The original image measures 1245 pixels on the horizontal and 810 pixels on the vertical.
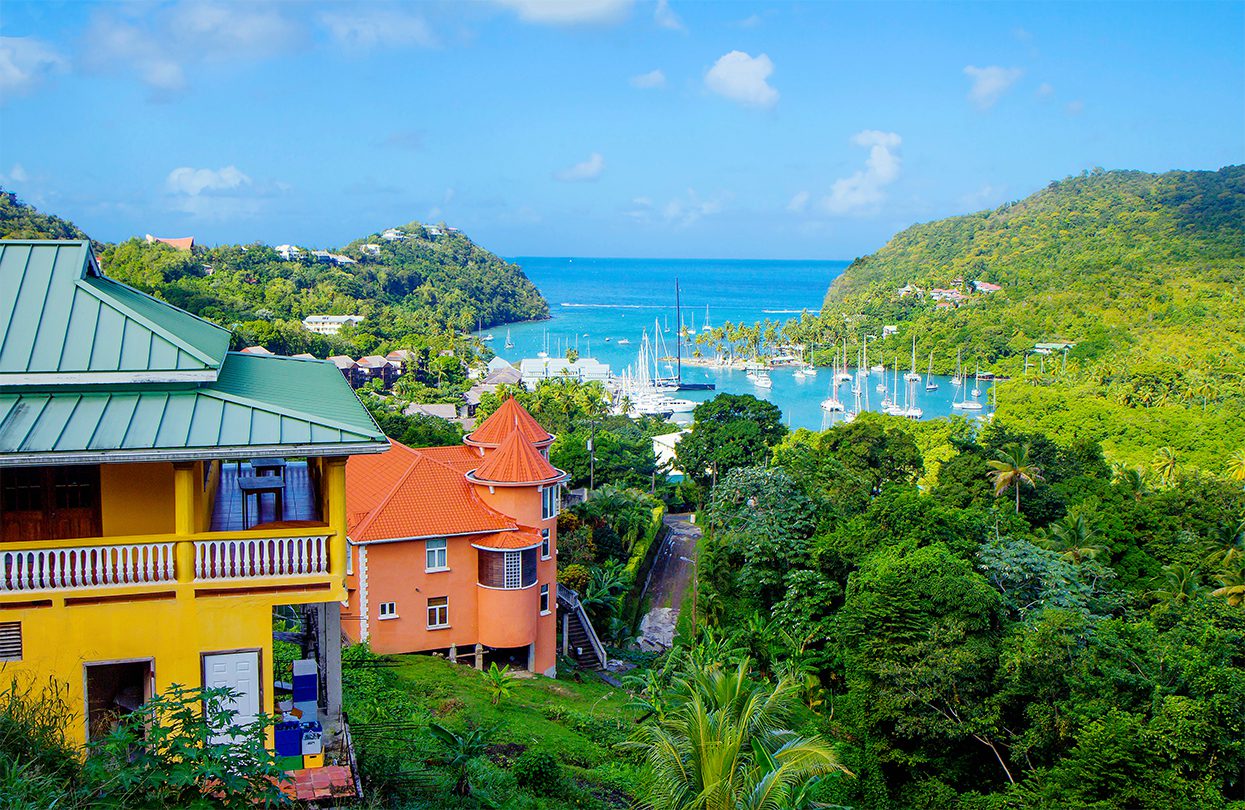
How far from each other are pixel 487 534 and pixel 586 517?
36.8ft

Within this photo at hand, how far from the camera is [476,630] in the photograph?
2209 cm

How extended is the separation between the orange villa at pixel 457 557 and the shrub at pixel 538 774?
304 inches

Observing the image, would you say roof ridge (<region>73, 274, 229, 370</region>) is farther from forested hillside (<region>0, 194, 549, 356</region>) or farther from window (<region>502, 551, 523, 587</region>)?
forested hillside (<region>0, 194, 549, 356</region>)

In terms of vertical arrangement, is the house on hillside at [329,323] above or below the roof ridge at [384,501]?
above

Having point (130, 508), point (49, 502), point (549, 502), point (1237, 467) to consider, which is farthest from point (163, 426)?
point (1237, 467)

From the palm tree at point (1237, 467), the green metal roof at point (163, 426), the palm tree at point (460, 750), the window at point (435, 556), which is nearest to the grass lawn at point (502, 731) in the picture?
the palm tree at point (460, 750)

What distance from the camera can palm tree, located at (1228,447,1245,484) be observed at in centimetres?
4075

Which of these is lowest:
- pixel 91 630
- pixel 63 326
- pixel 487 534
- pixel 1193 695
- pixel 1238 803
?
pixel 1238 803

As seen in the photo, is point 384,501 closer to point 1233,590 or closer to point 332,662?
point 332,662

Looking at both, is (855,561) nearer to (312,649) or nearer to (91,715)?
(312,649)

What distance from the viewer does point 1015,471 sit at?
3083 centimetres

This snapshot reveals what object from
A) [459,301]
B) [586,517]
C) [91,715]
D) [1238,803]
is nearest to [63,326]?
[91,715]

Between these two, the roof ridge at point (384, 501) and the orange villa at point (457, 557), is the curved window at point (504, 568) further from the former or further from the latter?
the roof ridge at point (384, 501)

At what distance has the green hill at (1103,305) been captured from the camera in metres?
55.8
